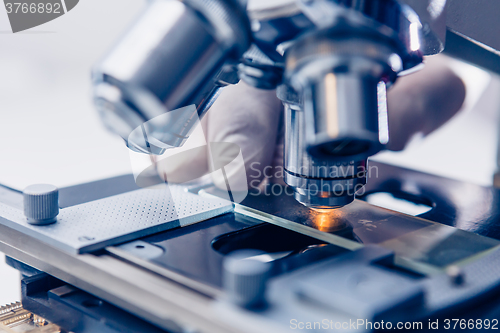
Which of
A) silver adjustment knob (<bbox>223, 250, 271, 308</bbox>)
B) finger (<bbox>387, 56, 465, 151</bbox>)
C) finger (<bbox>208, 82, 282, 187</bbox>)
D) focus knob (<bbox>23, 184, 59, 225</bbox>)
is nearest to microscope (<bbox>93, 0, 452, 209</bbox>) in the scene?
silver adjustment knob (<bbox>223, 250, 271, 308</bbox>)

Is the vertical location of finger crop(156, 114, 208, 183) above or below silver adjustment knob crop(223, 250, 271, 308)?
below

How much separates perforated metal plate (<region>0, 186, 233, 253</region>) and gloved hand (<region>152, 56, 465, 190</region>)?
16 cm

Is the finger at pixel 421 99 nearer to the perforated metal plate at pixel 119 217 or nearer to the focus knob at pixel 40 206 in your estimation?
the perforated metal plate at pixel 119 217

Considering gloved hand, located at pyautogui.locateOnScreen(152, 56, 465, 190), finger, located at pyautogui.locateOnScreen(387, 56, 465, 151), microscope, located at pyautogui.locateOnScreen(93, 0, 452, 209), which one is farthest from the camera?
finger, located at pyautogui.locateOnScreen(387, 56, 465, 151)

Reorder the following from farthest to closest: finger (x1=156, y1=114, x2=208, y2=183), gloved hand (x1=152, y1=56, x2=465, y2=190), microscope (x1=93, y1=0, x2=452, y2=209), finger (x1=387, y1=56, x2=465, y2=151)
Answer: finger (x1=387, y1=56, x2=465, y2=151) < gloved hand (x1=152, y1=56, x2=465, y2=190) < finger (x1=156, y1=114, x2=208, y2=183) < microscope (x1=93, y1=0, x2=452, y2=209)

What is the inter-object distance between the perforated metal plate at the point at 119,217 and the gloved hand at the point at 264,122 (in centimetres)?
16

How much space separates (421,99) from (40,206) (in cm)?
96

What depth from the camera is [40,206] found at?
2.21 feet

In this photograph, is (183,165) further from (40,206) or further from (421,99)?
(421,99)

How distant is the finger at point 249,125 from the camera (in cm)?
115

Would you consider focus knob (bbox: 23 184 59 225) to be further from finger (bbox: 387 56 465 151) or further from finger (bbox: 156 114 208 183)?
finger (bbox: 387 56 465 151)

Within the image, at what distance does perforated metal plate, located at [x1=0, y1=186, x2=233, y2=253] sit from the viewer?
65 cm

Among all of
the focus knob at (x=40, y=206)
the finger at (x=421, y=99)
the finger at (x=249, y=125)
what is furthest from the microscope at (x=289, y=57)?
the finger at (x=421, y=99)

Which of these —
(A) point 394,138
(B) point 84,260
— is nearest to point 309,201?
(B) point 84,260
